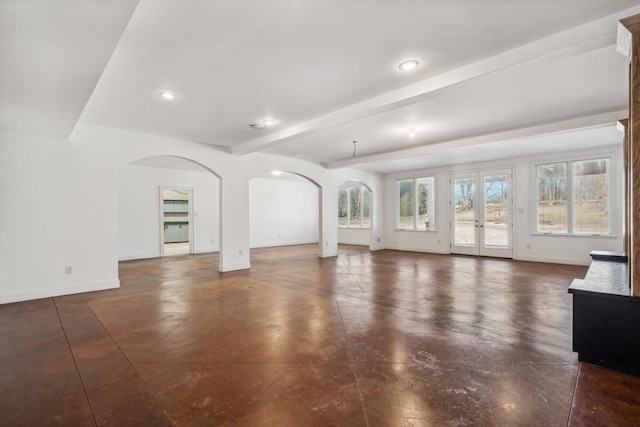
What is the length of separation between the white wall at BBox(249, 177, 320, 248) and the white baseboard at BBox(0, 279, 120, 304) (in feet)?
20.3

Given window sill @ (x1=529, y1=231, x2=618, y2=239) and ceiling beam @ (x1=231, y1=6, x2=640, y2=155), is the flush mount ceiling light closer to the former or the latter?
ceiling beam @ (x1=231, y1=6, x2=640, y2=155)

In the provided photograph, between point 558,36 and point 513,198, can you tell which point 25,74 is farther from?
point 513,198

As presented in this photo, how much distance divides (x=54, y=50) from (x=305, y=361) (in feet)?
10.3

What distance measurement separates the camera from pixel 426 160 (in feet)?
27.0

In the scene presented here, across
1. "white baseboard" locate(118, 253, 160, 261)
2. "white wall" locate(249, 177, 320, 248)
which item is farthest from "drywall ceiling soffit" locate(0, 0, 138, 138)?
"white wall" locate(249, 177, 320, 248)

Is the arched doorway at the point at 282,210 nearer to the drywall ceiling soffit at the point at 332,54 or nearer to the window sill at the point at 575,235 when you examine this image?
the window sill at the point at 575,235

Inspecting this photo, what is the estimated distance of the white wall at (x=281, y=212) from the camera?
1138 cm

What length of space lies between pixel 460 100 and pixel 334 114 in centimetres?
166

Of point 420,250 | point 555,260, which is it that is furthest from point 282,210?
point 555,260

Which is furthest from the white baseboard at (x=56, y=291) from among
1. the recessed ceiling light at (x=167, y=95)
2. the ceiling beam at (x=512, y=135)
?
the ceiling beam at (x=512, y=135)

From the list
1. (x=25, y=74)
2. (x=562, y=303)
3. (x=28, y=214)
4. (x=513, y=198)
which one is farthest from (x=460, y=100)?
(x=28, y=214)

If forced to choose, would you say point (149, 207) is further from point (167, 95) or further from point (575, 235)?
point (575, 235)

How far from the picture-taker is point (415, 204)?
10125mm

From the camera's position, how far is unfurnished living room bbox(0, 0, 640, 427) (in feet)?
6.81
